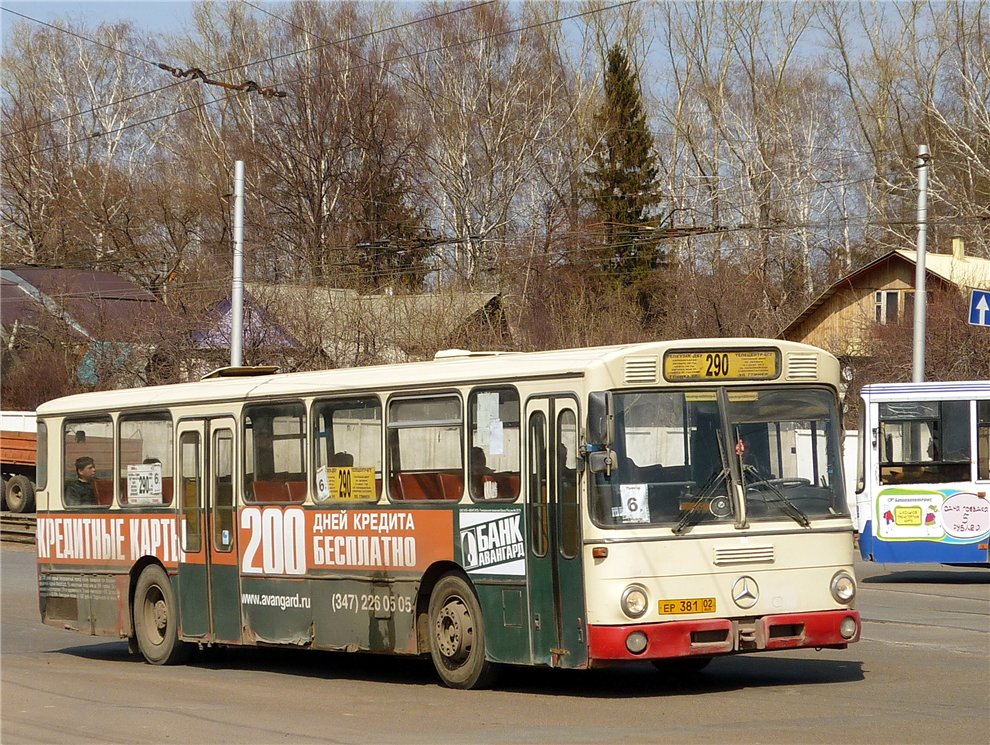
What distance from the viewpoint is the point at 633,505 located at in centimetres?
1056

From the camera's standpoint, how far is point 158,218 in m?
61.9

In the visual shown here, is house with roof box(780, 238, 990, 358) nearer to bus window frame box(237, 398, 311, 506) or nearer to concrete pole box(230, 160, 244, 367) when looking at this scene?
concrete pole box(230, 160, 244, 367)

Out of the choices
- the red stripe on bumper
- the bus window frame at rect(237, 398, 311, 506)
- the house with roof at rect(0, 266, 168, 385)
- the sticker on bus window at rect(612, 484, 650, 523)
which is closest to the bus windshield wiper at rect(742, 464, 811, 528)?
the red stripe on bumper

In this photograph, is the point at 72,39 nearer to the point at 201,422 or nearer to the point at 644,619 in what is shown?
the point at 201,422

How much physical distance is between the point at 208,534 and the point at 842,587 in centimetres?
600

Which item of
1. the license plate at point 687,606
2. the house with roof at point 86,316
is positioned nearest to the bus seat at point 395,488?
the license plate at point 687,606

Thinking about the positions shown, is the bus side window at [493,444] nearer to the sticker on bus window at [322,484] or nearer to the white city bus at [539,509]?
the white city bus at [539,509]

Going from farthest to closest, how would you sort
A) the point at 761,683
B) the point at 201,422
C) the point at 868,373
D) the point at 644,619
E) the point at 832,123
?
1. the point at 832,123
2. the point at 868,373
3. the point at 201,422
4. the point at 761,683
5. the point at 644,619

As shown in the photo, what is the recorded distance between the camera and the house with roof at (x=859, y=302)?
50.4 meters

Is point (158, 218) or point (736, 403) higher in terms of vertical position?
point (158, 218)

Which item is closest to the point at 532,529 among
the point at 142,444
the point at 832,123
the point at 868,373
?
the point at 142,444

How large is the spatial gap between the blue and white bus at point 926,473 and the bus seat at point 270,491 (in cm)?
1093

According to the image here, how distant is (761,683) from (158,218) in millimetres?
53393

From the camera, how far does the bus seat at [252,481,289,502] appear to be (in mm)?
13500
